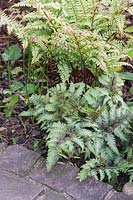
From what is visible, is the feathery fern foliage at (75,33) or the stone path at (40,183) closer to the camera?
the stone path at (40,183)

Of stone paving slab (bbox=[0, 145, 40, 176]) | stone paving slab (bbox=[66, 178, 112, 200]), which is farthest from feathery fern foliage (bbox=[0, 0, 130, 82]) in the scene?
stone paving slab (bbox=[66, 178, 112, 200])

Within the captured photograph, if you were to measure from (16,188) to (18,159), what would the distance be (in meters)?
0.26

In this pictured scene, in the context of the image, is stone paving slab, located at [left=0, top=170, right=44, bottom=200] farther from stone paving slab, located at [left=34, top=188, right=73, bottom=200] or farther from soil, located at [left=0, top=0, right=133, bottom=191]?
soil, located at [left=0, top=0, right=133, bottom=191]

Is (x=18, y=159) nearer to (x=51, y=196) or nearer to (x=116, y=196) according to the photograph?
(x=51, y=196)

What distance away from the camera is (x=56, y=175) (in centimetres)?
283

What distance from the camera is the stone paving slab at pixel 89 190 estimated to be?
8.80 feet

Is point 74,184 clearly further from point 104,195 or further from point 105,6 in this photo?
point 105,6

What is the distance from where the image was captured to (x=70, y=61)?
3102mm

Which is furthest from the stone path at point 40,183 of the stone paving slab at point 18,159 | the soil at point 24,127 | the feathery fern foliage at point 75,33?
the feathery fern foliage at point 75,33

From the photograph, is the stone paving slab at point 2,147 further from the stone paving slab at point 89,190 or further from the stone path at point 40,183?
the stone paving slab at point 89,190

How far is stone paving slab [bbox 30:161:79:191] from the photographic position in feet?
9.09

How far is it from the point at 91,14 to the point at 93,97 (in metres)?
0.59

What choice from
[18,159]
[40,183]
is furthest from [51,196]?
[18,159]

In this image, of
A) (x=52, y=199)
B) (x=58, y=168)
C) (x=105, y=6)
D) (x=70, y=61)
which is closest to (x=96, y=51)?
(x=70, y=61)
